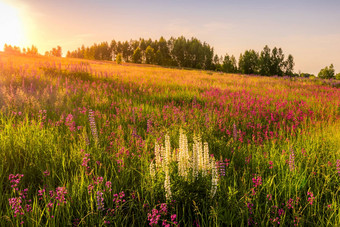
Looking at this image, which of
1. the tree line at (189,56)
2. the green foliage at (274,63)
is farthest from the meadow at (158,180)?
the green foliage at (274,63)

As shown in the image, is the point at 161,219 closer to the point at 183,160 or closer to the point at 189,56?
the point at 183,160

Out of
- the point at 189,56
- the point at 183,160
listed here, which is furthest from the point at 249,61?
the point at 183,160

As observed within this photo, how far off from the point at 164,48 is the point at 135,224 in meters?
101

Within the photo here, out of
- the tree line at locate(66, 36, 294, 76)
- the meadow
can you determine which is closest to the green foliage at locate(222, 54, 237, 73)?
the tree line at locate(66, 36, 294, 76)

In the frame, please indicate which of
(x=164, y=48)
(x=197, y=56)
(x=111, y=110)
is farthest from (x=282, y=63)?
(x=111, y=110)

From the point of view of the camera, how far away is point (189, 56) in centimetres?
9419

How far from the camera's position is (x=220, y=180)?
223cm

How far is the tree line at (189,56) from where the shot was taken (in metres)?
70.9

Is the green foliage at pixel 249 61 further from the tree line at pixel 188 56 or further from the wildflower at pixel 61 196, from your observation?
the wildflower at pixel 61 196

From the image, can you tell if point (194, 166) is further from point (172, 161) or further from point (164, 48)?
point (164, 48)

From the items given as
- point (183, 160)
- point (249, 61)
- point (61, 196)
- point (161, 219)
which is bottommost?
point (161, 219)

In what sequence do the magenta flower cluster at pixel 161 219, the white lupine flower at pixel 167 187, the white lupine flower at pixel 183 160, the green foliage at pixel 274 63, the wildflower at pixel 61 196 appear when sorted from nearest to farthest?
the magenta flower cluster at pixel 161 219 → the wildflower at pixel 61 196 → the white lupine flower at pixel 167 187 → the white lupine flower at pixel 183 160 → the green foliage at pixel 274 63

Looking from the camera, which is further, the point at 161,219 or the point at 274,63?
the point at 274,63

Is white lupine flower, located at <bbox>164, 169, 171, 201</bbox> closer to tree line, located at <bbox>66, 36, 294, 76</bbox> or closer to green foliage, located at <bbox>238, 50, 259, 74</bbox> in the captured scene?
tree line, located at <bbox>66, 36, 294, 76</bbox>
